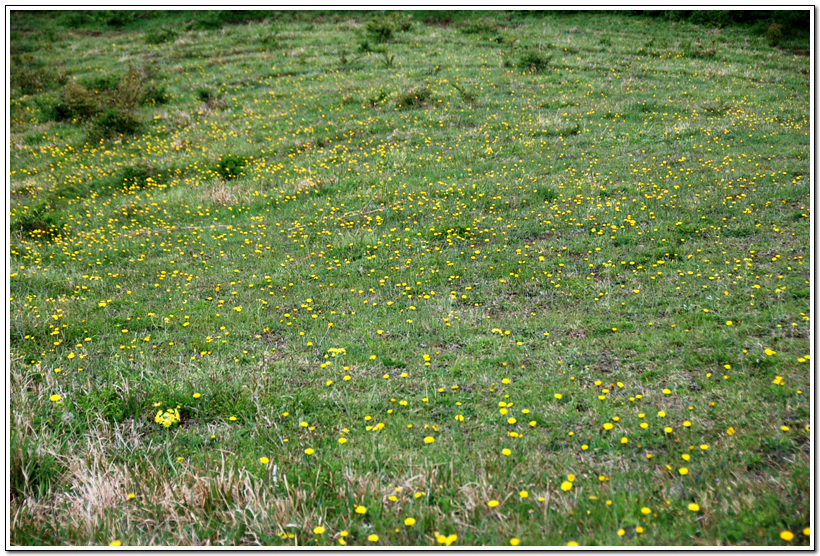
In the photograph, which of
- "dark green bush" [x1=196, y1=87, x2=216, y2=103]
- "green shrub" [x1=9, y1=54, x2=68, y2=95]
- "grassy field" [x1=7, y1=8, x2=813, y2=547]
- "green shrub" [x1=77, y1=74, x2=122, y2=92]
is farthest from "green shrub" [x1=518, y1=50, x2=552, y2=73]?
"green shrub" [x1=9, y1=54, x2=68, y2=95]

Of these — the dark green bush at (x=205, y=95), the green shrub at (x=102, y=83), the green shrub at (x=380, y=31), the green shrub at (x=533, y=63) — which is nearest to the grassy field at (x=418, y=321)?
the dark green bush at (x=205, y=95)

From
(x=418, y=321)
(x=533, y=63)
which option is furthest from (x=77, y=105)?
(x=418, y=321)

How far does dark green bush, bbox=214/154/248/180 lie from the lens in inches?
527

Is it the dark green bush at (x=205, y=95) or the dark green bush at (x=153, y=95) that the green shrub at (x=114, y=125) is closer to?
the dark green bush at (x=153, y=95)

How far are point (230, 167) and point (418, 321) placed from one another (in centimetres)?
905

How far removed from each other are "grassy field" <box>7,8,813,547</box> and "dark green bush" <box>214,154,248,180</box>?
0.24ft

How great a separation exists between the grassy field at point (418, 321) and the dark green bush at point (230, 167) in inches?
2.9

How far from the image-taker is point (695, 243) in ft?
26.1

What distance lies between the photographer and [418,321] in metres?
6.46

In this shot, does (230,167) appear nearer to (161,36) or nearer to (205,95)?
(205,95)

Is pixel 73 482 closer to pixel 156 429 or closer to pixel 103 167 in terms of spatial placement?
pixel 156 429

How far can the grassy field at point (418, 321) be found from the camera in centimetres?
348

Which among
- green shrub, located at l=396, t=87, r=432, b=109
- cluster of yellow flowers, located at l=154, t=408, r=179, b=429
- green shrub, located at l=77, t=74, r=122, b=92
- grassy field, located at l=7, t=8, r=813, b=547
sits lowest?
cluster of yellow flowers, located at l=154, t=408, r=179, b=429

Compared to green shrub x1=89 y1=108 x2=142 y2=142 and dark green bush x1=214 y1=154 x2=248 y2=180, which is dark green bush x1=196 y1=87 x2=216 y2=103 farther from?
dark green bush x1=214 y1=154 x2=248 y2=180
